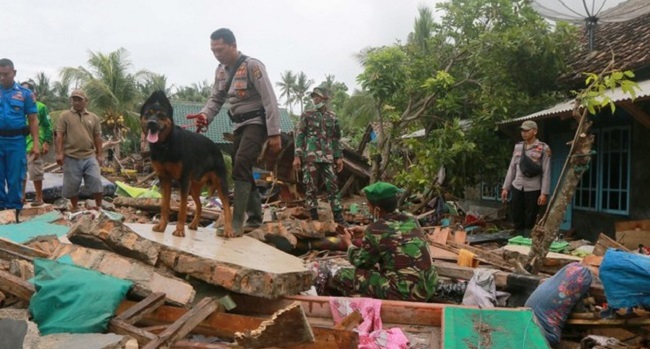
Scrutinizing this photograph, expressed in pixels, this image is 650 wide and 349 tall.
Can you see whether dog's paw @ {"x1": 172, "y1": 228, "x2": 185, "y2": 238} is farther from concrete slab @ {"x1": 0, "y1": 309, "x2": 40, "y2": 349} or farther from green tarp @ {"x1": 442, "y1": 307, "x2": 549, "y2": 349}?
green tarp @ {"x1": 442, "y1": 307, "x2": 549, "y2": 349}

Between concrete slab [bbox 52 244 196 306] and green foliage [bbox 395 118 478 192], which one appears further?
green foliage [bbox 395 118 478 192]

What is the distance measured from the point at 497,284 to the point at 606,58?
6647mm

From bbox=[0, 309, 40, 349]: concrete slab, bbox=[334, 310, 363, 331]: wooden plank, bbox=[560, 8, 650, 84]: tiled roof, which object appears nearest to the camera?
bbox=[0, 309, 40, 349]: concrete slab

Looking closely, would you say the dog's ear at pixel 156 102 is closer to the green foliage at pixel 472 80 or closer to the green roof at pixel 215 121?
the green foliage at pixel 472 80

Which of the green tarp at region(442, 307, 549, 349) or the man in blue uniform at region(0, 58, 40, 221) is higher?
the man in blue uniform at region(0, 58, 40, 221)

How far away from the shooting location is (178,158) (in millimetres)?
4031

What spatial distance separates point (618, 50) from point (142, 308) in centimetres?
940

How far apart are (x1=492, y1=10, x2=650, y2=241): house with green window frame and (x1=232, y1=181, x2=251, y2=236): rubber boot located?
486 cm

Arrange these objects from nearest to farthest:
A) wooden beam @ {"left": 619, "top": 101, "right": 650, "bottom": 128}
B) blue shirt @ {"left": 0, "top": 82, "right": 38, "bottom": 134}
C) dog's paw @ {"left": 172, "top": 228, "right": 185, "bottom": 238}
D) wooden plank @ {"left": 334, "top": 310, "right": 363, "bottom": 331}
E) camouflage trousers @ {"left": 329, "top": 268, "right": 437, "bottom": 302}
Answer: wooden plank @ {"left": 334, "top": 310, "right": 363, "bottom": 331} < camouflage trousers @ {"left": 329, "top": 268, "right": 437, "bottom": 302} < dog's paw @ {"left": 172, "top": 228, "right": 185, "bottom": 238} < blue shirt @ {"left": 0, "top": 82, "right": 38, "bottom": 134} < wooden beam @ {"left": 619, "top": 101, "right": 650, "bottom": 128}

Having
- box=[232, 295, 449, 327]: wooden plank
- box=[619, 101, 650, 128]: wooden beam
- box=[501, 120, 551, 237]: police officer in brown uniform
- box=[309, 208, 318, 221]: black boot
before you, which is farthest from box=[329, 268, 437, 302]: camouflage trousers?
box=[619, 101, 650, 128]: wooden beam

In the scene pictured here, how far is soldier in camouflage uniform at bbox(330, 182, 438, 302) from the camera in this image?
4.07 metres

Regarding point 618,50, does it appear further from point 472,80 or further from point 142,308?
point 142,308

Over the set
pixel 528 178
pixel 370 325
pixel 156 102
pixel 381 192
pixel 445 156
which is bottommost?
pixel 370 325

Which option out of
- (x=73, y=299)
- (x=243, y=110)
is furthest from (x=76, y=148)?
(x=73, y=299)
